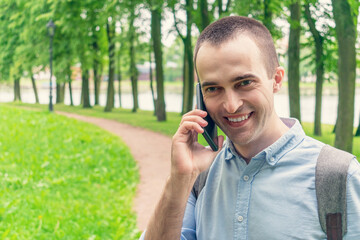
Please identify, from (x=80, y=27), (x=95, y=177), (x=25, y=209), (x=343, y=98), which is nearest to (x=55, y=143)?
(x=95, y=177)

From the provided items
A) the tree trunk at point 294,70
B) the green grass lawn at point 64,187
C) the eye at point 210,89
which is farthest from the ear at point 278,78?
the tree trunk at point 294,70

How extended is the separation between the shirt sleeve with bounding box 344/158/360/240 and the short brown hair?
0.54 m

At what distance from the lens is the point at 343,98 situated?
955 cm

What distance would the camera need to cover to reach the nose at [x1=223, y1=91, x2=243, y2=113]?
1.76 meters

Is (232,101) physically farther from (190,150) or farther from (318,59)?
(318,59)

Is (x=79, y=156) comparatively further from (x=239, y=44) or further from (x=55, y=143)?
(x=239, y=44)

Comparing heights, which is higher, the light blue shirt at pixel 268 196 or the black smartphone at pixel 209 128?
the black smartphone at pixel 209 128

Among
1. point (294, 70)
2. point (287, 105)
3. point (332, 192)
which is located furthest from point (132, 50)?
point (332, 192)

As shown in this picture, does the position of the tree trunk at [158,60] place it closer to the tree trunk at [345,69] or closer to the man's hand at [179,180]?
the tree trunk at [345,69]

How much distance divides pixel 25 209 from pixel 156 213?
5.16 m

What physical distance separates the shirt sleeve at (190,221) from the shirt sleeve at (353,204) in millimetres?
656

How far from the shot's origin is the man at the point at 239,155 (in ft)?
5.41

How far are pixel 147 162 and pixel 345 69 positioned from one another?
530 cm

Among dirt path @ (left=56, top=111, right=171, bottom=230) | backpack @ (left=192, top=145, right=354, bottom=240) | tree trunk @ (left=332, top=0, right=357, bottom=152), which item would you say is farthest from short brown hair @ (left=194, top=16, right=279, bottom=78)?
tree trunk @ (left=332, top=0, right=357, bottom=152)
